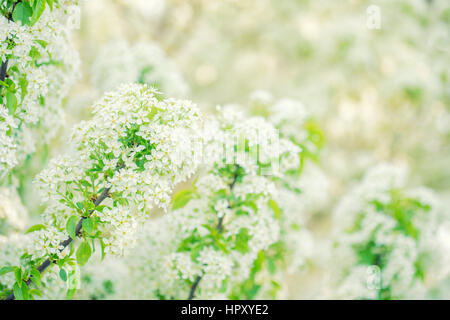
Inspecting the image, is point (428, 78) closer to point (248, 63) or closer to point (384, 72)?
point (384, 72)

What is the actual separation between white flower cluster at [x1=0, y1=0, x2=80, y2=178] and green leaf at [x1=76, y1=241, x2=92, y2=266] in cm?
61

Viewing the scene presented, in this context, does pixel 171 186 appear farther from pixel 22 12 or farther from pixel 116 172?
pixel 22 12

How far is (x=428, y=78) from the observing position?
7.52 meters

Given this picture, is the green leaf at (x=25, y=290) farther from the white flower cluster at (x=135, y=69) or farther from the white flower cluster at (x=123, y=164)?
the white flower cluster at (x=135, y=69)

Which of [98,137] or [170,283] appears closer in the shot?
[98,137]

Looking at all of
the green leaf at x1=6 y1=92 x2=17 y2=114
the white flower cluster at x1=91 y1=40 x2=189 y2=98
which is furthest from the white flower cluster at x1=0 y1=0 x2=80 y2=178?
the white flower cluster at x1=91 y1=40 x2=189 y2=98

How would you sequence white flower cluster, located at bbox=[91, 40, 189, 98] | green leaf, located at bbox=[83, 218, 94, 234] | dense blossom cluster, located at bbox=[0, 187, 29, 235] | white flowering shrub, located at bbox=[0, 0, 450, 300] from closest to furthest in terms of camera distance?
green leaf, located at bbox=[83, 218, 94, 234], white flowering shrub, located at bbox=[0, 0, 450, 300], dense blossom cluster, located at bbox=[0, 187, 29, 235], white flower cluster, located at bbox=[91, 40, 189, 98]

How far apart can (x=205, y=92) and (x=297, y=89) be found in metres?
2.17

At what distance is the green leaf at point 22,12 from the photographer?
198cm

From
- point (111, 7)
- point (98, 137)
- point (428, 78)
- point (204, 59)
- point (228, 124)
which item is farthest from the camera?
point (204, 59)

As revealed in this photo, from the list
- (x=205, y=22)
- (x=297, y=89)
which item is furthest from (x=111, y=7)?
(x=297, y=89)

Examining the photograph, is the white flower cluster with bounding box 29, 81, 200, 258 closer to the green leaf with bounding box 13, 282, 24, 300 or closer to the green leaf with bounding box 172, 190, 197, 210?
the green leaf with bounding box 13, 282, 24, 300

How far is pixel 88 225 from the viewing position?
6.16 feet

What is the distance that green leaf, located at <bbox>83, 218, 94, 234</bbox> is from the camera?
73.1 inches
